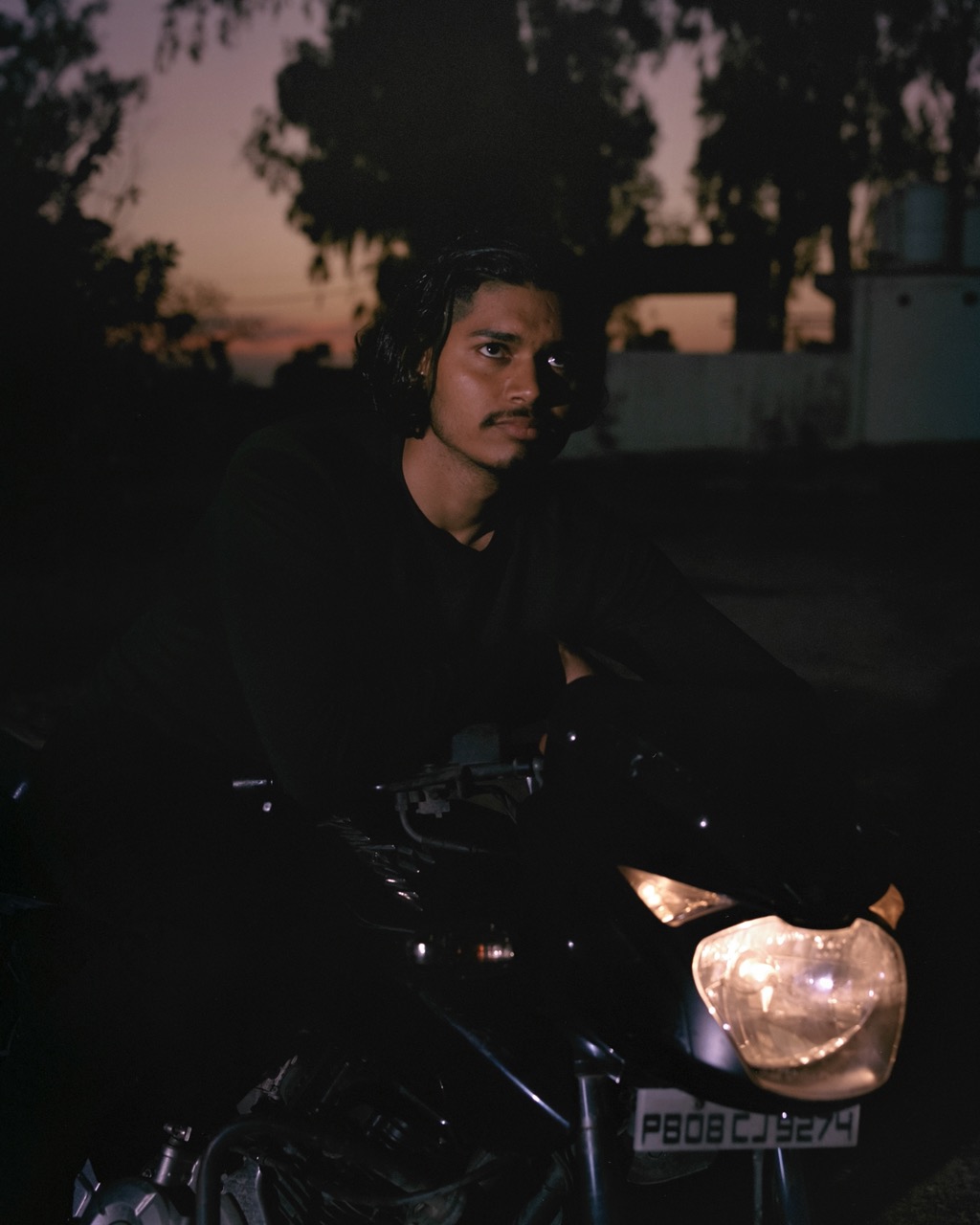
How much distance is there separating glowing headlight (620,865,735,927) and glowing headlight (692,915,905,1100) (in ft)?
0.11

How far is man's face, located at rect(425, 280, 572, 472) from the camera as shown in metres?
2.26

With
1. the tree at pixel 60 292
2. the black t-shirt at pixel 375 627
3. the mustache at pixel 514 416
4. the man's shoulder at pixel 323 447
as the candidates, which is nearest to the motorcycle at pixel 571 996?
the black t-shirt at pixel 375 627

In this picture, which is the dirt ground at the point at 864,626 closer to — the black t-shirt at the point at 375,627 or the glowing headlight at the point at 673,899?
the glowing headlight at the point at 673,899

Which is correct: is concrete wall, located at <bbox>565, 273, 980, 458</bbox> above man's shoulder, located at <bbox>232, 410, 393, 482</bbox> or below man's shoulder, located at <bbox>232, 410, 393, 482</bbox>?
below

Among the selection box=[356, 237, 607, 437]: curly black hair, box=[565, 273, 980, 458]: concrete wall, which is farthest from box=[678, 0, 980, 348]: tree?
box=[356, 237, 607, 437]: curly black hair

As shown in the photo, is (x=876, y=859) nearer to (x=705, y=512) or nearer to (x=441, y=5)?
(x=705, y=512)

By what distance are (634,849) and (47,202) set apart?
9.27 meters

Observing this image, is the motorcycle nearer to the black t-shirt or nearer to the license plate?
the license plate

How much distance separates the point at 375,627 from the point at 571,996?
827 mm

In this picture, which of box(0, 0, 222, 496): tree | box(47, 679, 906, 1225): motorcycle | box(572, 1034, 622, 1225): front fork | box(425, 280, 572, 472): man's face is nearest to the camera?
box(47, 679, 906, 1225): motorcycle

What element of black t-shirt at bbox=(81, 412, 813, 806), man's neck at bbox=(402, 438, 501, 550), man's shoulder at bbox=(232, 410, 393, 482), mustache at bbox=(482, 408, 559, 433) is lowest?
black t-shirt at bbox=(81, 412, 813, 806)

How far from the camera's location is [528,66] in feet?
87.4

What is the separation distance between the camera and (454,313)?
7.70 ft

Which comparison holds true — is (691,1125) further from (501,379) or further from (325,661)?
(501,379)
